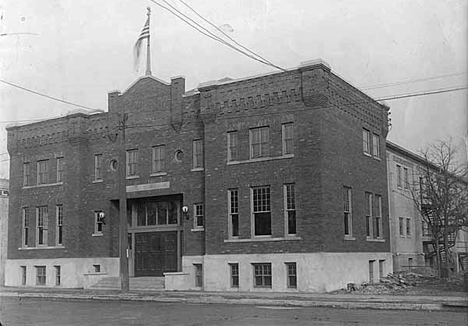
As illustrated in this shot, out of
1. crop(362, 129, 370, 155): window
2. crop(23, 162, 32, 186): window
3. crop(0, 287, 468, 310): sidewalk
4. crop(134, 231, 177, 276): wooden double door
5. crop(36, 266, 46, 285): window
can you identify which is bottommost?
crop(0, 287, 468, 310): sidewalk

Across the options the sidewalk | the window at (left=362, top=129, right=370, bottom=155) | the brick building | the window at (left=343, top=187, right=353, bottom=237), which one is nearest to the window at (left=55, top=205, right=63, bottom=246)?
the brick building

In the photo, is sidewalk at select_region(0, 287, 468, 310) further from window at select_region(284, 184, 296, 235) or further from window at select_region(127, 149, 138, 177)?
window at select_region(127, 149, 138, 177)

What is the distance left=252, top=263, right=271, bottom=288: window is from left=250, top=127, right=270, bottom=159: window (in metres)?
4.60

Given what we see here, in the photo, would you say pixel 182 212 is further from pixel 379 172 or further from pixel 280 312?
pixel 280 312

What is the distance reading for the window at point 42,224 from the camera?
35219 millimetres

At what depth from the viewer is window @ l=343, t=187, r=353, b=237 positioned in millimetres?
28281

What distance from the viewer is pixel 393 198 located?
3638 cm

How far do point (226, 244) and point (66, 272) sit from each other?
10239 mm

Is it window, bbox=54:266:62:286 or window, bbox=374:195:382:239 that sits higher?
window, bbox=374:195:382:239

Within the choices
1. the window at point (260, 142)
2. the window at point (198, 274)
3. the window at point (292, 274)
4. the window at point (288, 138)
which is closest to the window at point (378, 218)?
the window at point (292, 274)

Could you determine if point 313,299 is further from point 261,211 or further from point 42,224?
point 42,224

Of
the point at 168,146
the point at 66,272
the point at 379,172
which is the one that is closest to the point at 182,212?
the point at 168,146

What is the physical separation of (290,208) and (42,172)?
15717 millimetres

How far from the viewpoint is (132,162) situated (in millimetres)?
32500
